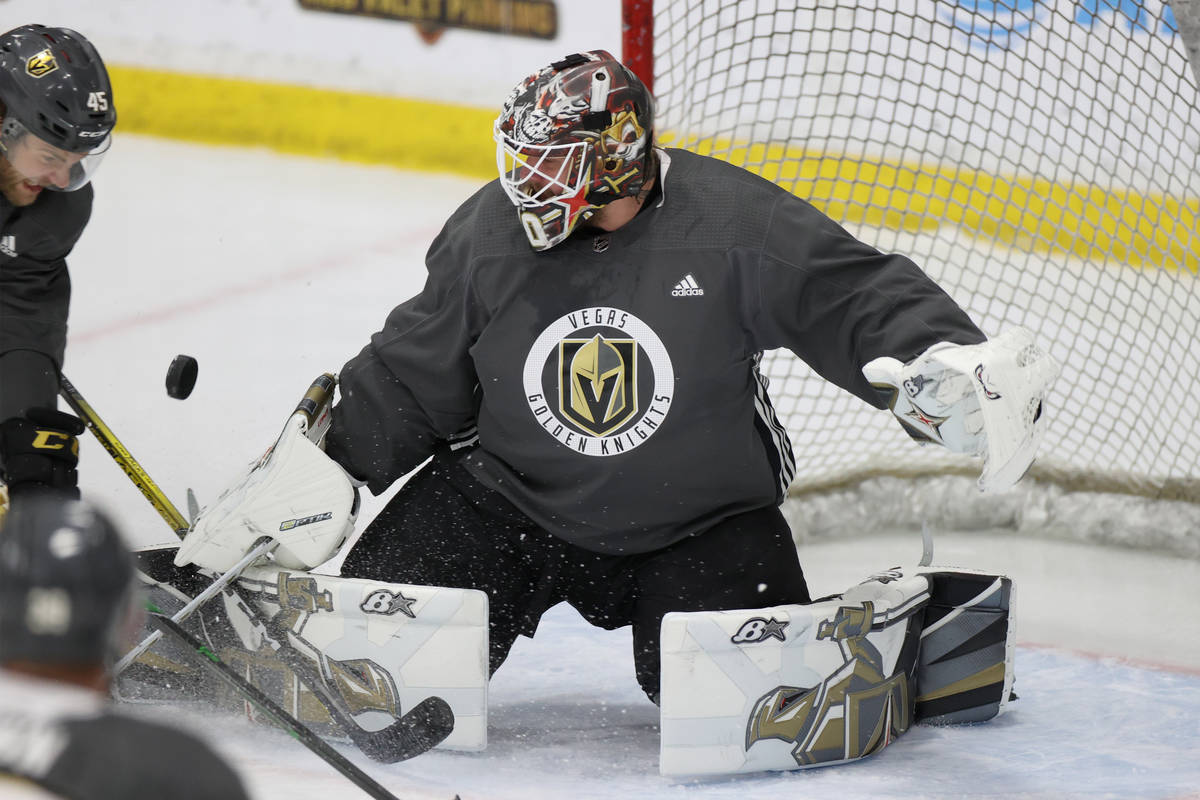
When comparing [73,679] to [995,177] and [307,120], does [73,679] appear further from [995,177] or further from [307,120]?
[307,120]

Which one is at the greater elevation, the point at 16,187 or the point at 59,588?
the point at 16,187

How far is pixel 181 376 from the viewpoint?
2.60m

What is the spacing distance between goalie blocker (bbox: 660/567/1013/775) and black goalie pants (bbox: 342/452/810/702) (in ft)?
0.53

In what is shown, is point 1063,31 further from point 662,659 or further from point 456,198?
point 456,198

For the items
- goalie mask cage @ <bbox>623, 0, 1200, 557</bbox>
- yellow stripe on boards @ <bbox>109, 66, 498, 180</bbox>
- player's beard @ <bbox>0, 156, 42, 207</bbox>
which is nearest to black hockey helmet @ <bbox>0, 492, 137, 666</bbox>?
player's beard @ <bbox>0, 156, 42, 207</bbox>

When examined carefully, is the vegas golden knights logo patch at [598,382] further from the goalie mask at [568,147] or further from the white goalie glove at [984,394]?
the white goalie glove at [984,394]

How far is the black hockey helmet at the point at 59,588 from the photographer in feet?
3.47

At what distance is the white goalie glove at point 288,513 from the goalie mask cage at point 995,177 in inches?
43.9

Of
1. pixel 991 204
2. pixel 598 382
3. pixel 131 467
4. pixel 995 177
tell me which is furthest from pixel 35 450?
pixel 991 204

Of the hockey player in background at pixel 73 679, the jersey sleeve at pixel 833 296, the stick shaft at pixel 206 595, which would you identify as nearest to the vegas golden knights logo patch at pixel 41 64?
the stick shaft at pixel 206 595

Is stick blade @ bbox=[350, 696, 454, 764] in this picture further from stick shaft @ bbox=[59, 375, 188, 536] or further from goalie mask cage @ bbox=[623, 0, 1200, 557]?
goalie mask cage @ bbox=[623, 0, 1200, 557]

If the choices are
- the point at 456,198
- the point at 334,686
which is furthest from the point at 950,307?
the point at 456,198

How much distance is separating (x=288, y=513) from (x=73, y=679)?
140 cm

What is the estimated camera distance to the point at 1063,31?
3418 millimetres
